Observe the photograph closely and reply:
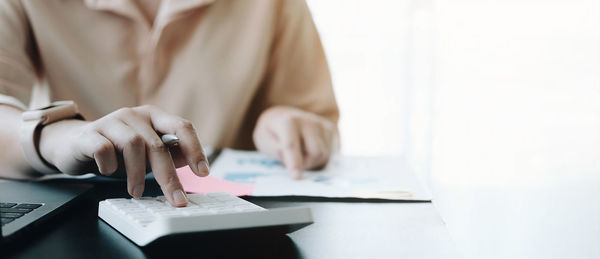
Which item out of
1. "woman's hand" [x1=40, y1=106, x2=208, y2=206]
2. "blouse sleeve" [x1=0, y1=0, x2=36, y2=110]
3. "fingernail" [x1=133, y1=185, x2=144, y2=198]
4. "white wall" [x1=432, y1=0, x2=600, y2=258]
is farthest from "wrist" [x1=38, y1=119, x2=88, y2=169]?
"white wall" [x1=432, y1=0, x2=600, y2=258]

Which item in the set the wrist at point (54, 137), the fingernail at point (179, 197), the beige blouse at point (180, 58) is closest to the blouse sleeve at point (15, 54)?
the beige blouse at point (180, 58)

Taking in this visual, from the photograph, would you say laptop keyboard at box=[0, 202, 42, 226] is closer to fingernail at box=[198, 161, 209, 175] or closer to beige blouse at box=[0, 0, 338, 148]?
fingernail at box=[198, 161, 209, 175]

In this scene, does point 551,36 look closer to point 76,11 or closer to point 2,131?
point 76,11

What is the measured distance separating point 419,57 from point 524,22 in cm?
63

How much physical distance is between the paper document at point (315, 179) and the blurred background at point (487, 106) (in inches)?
4.1

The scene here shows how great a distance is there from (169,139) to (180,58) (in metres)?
0.58

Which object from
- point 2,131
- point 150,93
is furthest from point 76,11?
point 2,131

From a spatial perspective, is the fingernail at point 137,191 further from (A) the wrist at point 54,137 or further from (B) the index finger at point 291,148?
(B) the index finger at point 291,148

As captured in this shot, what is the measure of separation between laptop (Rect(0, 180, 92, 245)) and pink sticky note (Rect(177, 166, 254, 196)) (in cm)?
11

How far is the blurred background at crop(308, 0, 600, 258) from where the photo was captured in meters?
1.25

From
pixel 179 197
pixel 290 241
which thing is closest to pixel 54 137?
pixel 179 197

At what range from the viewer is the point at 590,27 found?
1.22 meters

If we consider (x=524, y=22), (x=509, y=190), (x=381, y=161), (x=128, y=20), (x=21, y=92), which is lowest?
(x=509, y=190)

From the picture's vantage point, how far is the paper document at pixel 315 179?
0.60m
